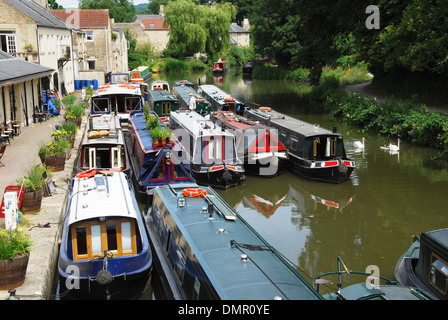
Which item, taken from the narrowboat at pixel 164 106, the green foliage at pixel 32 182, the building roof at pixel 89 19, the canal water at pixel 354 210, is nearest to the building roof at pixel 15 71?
the narrowboat at pixel 164 106

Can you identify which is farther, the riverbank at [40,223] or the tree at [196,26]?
the tree at [196,26]

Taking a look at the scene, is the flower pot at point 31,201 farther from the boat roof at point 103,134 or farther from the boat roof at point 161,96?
the boat roof at point 161,96

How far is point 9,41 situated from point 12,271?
882 inches

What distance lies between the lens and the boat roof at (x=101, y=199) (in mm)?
9479

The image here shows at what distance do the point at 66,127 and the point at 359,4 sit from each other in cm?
1713

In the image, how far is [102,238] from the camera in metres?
9.40

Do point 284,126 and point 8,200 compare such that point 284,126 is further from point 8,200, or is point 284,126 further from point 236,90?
point 236,90

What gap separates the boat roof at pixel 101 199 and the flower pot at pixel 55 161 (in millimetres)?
4053

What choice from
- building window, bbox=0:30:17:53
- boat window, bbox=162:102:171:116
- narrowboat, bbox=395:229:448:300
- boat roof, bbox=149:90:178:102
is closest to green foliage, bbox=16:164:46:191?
narrowboat, bbox=395:229:448:300

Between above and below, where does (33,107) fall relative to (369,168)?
above

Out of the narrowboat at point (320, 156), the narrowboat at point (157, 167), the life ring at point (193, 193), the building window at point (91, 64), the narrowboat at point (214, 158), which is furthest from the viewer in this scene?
the building window at point (91, 64)

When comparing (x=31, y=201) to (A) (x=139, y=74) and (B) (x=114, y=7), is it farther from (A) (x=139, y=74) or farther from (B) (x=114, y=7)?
(B) (x=114, y=7)
